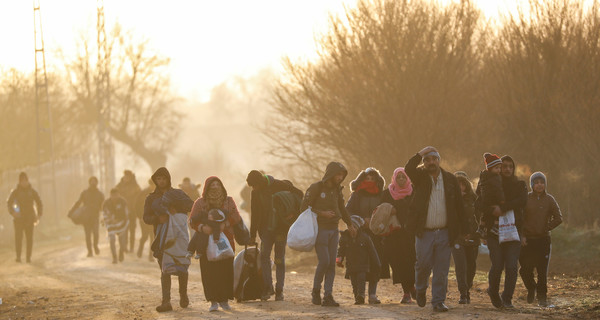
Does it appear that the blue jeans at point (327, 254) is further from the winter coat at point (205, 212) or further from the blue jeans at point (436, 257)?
the blue jeans at point (436, 257)

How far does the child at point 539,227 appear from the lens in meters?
12.8

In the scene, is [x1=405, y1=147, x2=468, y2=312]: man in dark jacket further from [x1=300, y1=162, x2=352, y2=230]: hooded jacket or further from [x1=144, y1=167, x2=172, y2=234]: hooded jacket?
[x1=144, y1=167, x2=172, y2=234]: hooded jacket

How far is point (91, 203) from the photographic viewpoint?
24.2 metres

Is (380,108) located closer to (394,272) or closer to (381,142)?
(381,142)

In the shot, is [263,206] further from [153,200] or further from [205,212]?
[153,200]

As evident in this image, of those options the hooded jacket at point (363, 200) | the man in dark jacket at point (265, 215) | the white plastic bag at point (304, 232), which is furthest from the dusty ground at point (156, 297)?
the hooded jacket at point (363, 200)

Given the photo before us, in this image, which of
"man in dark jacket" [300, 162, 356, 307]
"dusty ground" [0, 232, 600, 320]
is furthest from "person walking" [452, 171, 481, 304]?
"man in dark jacket" [300, 162, 356, 307]

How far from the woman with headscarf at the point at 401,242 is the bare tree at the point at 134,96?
163 feet

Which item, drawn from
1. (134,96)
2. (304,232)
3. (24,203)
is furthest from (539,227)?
(134,96)

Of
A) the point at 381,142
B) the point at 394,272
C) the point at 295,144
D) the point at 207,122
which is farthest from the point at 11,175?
the point at 207,122

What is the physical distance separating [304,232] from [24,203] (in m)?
11.9

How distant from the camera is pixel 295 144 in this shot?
96.8 feet

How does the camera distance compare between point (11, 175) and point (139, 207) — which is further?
point (11, 175)

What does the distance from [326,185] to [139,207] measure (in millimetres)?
9301
